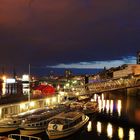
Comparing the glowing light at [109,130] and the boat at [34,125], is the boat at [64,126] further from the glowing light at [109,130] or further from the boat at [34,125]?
the glowing light at [109,130]

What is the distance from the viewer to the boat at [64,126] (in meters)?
50.4

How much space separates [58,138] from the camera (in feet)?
166

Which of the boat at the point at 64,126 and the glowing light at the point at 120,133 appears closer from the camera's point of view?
the boat at the point at 64,126

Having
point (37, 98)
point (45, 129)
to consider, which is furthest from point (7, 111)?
point (37, 98)

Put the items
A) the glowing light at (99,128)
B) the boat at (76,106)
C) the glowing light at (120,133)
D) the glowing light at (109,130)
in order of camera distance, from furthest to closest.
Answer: the boat at (76,106)
the glowing light at (99,128)
the glowing light at (109,130)
the glowing light at (120,133)

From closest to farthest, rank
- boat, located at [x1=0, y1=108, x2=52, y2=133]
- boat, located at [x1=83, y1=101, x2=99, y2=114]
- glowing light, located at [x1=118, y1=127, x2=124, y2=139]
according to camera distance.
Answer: boat, located at [x1=0, y1=108, x2=52, y2=133]
glowing light, located at [x1=118, y1=127, x2=124, y2=139]
boat, located at [x1=83, y1=101, x2=99, y2=114]

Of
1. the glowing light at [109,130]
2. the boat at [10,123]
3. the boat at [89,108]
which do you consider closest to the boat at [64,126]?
the glowing light at [109,130]

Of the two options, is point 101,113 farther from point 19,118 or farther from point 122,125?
point 19,118

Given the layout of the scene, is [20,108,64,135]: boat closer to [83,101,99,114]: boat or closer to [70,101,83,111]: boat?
[83,101,99,114]: boat

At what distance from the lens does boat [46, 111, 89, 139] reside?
5044cm

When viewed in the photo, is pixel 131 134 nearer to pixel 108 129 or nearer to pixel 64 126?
pixel 108 129

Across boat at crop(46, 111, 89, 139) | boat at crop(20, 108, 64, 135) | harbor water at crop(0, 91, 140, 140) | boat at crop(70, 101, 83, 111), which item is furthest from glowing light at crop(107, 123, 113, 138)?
boat at crop(70, 101, 83, 111)

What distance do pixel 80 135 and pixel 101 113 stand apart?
73.7ft

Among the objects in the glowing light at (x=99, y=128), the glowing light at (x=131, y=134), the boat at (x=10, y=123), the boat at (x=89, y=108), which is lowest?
the glowing light at (x=131, y=134)
